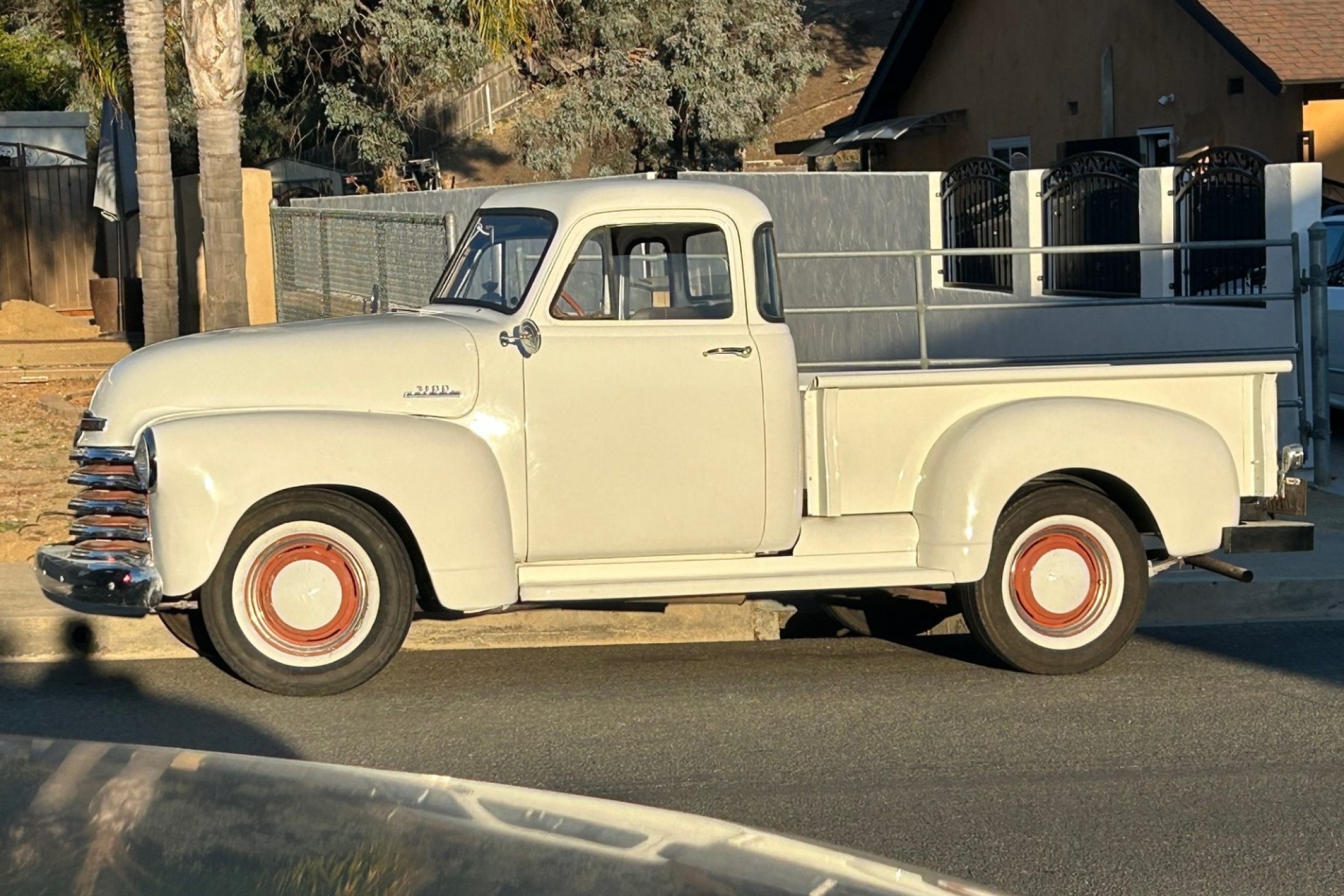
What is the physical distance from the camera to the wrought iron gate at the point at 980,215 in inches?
678

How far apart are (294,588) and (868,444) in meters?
2.44

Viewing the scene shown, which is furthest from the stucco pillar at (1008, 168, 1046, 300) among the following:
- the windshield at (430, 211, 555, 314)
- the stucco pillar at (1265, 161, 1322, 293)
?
the windshield at (430, 211, 555, 314)

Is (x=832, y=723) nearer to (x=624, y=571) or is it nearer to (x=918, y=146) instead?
(x=624, y=571)

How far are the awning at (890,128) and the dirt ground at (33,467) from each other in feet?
46.3

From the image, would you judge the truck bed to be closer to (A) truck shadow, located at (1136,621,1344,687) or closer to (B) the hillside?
(A) truck shadow, located at (1136,621,1344,687)

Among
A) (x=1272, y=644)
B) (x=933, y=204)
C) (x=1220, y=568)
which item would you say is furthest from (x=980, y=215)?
(x=1220, y=568)

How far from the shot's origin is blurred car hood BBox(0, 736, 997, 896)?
240 centimetres

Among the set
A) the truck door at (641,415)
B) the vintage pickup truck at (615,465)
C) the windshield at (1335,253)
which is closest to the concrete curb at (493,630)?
the vintage pickup truck at (615,465)

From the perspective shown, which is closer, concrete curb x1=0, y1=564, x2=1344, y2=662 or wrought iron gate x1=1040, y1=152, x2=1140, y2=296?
concrete curb x1=0, y1=564, x2=1344, y2=662

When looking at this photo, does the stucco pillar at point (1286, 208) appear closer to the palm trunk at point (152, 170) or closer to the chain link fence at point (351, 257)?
the chain link fence at point (351, 257)

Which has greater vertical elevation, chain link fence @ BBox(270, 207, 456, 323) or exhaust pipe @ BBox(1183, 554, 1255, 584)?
chain link fence @ BBox(270, 207, 456, 323)

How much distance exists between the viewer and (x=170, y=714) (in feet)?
21.8

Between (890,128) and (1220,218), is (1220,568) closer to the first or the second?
(1220,218)

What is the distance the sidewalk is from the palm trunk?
288 inches
